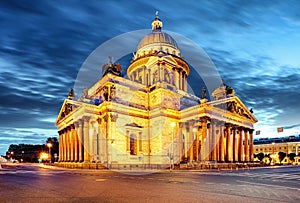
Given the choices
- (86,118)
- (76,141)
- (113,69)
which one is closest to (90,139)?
(86,118)

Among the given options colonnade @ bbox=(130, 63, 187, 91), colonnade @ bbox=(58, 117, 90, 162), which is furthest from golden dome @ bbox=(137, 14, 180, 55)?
colonnade @ bbox=(58, 117, 90, 162)

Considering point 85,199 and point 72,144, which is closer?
point 85,199

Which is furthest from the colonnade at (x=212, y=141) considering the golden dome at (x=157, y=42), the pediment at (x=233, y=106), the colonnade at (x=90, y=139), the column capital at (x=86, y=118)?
the golden dome at (x=157, y=42)

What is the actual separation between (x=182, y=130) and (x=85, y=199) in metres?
41.7

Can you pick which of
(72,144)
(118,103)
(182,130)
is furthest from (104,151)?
(182,130)

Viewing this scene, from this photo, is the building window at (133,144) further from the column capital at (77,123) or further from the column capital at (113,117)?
the column capital at (77,123)

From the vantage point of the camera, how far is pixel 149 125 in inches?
1983

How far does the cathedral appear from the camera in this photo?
149 feet

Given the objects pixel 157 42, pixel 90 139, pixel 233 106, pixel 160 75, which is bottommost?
pixel 90 139

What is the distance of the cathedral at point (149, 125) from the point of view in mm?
45375

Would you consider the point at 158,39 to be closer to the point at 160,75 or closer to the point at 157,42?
the point at 157,42

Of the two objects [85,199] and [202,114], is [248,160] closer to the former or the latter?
[202,114]

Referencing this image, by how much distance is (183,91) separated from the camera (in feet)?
209

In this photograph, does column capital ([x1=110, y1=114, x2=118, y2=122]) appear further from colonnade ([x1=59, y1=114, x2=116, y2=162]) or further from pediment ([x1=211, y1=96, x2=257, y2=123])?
pediment ([x1=211, y1=96, x2=257, y2=123])
